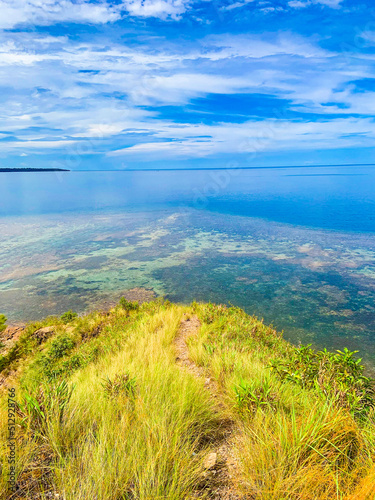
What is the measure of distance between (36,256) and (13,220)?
20536 mm

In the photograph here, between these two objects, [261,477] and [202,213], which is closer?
[261,477]

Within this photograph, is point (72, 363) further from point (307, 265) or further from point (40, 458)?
point (307, 265)

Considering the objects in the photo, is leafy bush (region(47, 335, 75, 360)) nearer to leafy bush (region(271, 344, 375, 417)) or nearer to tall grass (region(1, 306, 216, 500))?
tall grass (region(1, 306, 216, 500))

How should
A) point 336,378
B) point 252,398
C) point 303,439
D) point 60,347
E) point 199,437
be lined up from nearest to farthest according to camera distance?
point 303,439 < point 199,437 < point 252,398 < point 336,378 < point 60,347

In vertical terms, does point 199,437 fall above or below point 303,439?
below

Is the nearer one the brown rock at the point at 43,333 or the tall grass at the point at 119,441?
the tall grass at the point at 119,441

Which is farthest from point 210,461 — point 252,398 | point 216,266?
point 216,266

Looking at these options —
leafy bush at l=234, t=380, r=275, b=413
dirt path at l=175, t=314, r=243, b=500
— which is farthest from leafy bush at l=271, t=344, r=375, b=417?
dirt path at l=175, t=314, r=243, b=500

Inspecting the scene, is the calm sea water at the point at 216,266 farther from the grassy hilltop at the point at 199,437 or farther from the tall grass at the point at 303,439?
the grassy hilltop at the point at 199,437

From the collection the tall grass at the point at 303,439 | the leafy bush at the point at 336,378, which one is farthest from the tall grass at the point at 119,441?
the leafy bush at the point at 336,378

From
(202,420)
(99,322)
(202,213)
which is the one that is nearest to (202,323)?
(99,322)

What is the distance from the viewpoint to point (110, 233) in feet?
105

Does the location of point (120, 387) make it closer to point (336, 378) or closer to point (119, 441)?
point (119, 441)

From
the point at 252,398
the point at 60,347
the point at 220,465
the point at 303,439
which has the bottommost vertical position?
the point at 60,347
